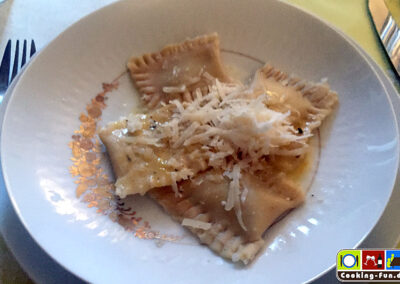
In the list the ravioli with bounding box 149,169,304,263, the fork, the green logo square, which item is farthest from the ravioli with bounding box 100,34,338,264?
the fork

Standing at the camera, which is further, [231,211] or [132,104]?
[132,104]

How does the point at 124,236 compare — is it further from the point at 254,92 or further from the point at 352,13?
the point at 352,13

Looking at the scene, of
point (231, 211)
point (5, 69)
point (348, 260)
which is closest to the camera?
point (348, 260)

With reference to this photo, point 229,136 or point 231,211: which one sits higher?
point 229,136

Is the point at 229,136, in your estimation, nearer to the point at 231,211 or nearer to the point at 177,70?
the point at 231,211

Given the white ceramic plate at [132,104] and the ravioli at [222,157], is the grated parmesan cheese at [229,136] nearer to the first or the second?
the ravioli at [222,157]

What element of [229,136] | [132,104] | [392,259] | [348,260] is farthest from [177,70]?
[392,259]

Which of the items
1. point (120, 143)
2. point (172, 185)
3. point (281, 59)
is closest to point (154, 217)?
point (172, 185)
